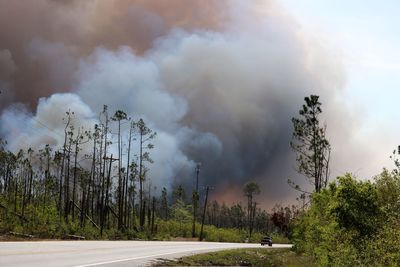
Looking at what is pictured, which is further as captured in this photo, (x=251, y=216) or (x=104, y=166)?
(x=251, y=216)

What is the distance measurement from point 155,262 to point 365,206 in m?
10.2

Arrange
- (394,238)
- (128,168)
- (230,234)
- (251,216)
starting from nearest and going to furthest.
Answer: (394,238), (128,168), (230,234), (251,216)

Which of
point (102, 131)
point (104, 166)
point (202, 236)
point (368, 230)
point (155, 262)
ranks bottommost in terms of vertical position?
point (202, 236)

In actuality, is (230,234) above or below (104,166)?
below

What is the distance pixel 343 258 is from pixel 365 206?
4082 millimetres

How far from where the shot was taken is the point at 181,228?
8919cm

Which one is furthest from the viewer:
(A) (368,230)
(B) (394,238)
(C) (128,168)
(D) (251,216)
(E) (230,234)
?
(D) (251,216)

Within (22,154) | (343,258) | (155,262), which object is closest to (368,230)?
(343,258)

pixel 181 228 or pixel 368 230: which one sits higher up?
pixel 368 230

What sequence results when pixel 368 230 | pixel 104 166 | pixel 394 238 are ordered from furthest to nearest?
pixel 104 166
pixel 368 230
pixel 394 238

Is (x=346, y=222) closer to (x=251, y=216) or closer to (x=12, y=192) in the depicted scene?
(x=12, y=192)

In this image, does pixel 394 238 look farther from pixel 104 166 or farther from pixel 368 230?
pixel 104 166

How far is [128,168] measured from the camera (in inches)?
3073

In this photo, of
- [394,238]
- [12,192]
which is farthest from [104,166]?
[394,238]
